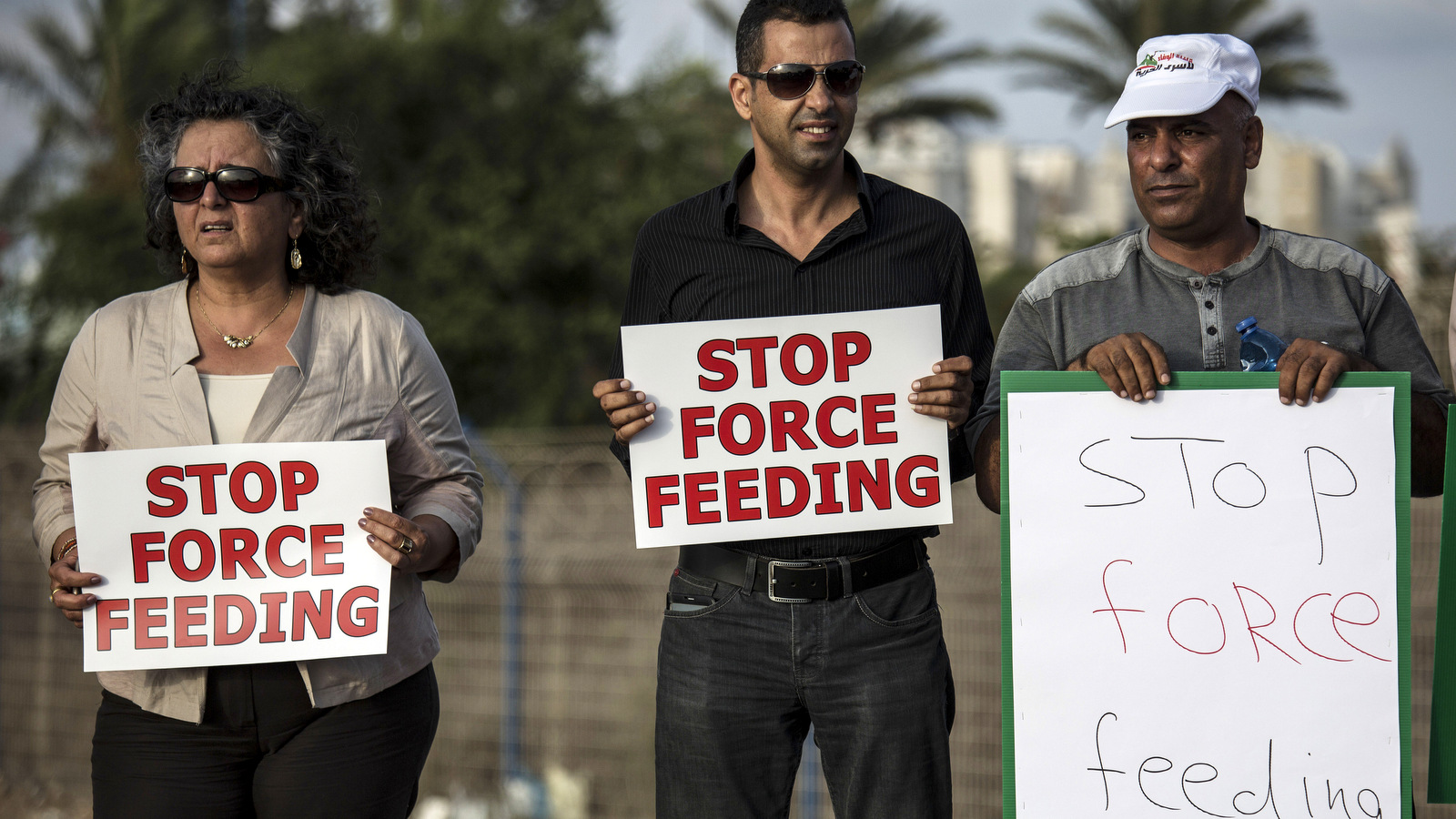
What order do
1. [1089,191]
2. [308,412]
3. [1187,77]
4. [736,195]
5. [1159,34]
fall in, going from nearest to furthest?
[1187,77] → [308,412] → [736,195] → [1159,34] → [1089,191]

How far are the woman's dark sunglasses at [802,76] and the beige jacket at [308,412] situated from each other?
43.1 inches

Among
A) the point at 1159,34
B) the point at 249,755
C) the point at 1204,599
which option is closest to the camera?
the point at 1204,599

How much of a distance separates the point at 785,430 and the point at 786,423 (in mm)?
16

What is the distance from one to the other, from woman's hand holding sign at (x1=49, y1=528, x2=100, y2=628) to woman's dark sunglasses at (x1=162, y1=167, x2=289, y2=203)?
0.86m

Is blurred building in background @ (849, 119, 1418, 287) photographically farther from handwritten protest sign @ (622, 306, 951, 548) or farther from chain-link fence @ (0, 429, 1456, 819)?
handwritten protest sign @ (622, 306, 951, 548)

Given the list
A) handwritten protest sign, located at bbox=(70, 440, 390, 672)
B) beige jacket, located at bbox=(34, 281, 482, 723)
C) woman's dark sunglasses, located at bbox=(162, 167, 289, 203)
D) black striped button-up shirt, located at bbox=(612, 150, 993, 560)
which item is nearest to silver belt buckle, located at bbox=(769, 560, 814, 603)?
black striped button-up shirt, located at bbox=(612, 150, 993, 560)

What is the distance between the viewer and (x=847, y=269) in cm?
329

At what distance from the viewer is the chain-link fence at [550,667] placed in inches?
313

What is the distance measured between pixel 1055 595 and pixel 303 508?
1750mm

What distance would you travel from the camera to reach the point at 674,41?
24547 millimetres

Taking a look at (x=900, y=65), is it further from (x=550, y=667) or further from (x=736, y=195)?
(x=736, y=195)

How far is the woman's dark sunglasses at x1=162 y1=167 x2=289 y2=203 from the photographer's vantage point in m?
3.14

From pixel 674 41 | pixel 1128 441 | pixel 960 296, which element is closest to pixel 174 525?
pixel 960 296

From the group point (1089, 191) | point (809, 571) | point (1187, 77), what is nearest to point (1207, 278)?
point (1187, 77)
